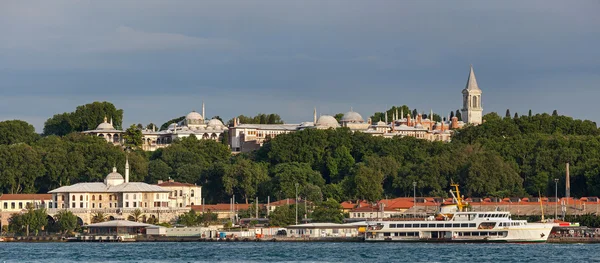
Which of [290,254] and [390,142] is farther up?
[390,142]

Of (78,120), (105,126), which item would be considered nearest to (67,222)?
(105,126)

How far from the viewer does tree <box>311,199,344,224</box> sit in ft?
384

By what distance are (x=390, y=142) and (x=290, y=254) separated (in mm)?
58538

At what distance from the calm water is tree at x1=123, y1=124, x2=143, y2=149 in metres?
56.4

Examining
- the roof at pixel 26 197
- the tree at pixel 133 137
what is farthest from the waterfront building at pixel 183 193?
the tree at pixel 133 137

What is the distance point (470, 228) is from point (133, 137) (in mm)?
68914

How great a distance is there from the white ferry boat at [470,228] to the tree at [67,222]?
98.4 feet

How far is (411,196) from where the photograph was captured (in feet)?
434

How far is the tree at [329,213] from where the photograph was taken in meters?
117

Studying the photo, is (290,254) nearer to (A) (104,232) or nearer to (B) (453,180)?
(A) (104,232)

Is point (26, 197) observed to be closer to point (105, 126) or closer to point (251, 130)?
point (105, 126)

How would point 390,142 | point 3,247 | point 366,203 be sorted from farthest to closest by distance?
point 390,142 → point 366,203 → point 3,247

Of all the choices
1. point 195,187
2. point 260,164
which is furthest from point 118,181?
point 260,164

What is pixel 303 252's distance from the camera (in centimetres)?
9231
